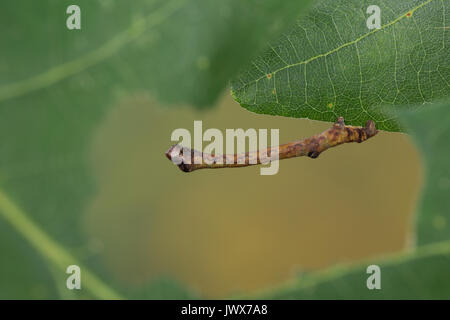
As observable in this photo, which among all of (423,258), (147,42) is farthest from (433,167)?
(147,42)

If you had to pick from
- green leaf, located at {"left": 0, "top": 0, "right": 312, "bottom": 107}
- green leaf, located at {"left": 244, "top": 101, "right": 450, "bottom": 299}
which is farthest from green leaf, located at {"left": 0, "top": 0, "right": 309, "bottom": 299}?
green leaf, located at {"left": 244, "top": 101, "right": 450, "bottom": 299}

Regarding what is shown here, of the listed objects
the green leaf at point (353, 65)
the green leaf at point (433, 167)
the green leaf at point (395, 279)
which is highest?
the green leaf at point (353, 65)

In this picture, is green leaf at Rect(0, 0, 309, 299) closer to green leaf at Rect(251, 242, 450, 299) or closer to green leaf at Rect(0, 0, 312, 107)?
green leaf at Rect(0, 0, 312, 107)

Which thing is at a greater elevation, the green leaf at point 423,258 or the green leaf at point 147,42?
the green leaf at point 147,42

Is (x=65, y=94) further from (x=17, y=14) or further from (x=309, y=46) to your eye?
(x=309, y=46)

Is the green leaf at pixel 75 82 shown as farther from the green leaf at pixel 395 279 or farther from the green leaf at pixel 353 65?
A: the green leaf at pixel 395 279

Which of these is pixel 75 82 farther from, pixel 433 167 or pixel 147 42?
pixel 433 167

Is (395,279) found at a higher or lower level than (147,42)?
lower

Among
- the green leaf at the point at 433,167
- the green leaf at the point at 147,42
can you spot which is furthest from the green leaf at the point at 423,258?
the green leaf at the point at 147,42
